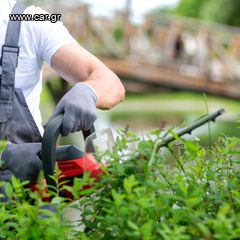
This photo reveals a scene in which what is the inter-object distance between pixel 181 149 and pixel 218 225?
0.41 m

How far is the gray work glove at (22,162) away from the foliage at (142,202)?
1.50 ft

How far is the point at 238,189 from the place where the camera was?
1688mm

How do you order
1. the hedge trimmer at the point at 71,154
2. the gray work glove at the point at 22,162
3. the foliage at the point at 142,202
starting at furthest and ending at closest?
the gray work glove at the point at 22,162, the hedge trimmer at the point at 71,154, the foliage at the point at 142,202

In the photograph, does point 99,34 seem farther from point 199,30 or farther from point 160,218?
point 160,218

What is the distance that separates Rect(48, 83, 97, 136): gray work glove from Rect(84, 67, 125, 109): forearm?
16cm

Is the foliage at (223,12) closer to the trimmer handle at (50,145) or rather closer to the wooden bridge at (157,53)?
the wooden bridge at (157,53)

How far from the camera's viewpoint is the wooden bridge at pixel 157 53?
61.7ft

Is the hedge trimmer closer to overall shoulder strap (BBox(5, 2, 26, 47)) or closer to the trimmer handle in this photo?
the trimmer handle

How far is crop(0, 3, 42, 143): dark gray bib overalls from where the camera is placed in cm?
256

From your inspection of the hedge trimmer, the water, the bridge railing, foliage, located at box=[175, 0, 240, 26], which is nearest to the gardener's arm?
the hedge trimmer

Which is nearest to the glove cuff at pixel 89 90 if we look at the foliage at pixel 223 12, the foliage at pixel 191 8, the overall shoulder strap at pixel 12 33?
the overall shoulder strap at pixel 12 33

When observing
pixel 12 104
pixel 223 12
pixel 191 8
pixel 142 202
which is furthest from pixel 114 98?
pixel 191 8

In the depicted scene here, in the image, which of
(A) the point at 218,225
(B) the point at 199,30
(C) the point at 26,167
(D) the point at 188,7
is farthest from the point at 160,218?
(D) the point at 188,7

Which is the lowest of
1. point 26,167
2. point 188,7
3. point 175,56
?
point 188,7
